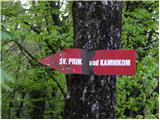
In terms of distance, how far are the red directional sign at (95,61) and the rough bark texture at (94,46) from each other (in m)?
0.08

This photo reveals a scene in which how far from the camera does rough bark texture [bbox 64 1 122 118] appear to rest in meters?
3.00

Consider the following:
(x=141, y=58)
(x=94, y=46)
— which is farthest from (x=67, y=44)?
(x=94, y=46)

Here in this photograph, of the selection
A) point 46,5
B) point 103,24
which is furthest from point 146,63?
point 103,24

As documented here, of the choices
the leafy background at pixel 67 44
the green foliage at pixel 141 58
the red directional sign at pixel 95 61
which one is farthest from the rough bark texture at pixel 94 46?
the green foliage at pixel 141 58

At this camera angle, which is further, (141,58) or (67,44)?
(141,58)

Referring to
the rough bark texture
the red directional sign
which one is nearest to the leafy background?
the rough bark texture

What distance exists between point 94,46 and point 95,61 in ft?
0.47

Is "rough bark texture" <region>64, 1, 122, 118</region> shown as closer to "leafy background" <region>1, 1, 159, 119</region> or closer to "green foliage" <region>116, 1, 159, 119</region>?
"leafy background" <region>1, 1, 159, 119</region>

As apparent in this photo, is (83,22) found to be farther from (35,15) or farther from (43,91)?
(43,91)

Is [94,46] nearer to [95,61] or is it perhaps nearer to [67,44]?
[95,61]

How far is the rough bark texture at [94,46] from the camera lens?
2996 millimetres

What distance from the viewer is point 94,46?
3.00 m

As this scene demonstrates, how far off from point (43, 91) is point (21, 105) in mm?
3058

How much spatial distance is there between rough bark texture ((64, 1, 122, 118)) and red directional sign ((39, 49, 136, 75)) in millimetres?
79
